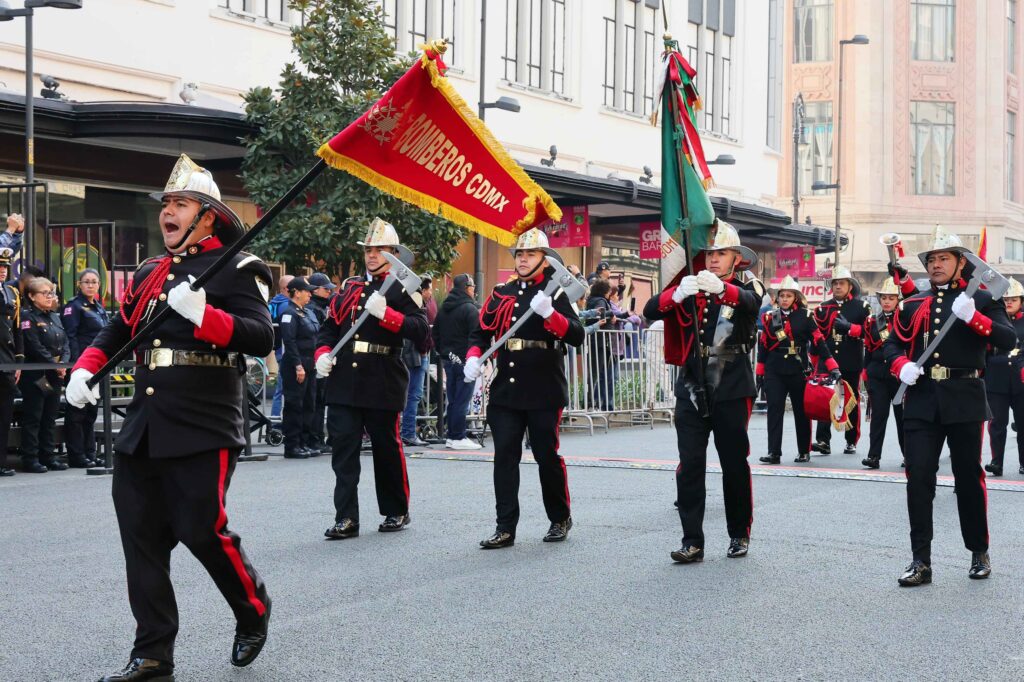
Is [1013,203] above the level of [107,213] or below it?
above

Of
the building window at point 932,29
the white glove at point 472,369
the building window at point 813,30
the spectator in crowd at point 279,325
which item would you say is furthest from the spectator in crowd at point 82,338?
the building window at point 932,29

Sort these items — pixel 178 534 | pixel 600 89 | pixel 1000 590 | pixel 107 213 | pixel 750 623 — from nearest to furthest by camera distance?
pixel 178 534
pixel 750 623
pixel 1000 590
pixel 107 213
pixel 600 89

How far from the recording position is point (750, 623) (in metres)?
6.79

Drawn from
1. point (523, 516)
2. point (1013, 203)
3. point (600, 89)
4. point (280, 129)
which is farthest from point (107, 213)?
point (1013, 203)

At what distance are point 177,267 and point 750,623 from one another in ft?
9.85

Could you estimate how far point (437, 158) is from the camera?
676 centimetres

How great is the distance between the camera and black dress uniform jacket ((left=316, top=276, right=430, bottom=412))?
949 centimetres

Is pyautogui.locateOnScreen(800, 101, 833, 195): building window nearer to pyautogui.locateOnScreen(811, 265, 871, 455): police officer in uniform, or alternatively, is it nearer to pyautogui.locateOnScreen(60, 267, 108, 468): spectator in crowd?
pyautogui.locateOnScreen(811, 265, 871, 455): police officer in uniform

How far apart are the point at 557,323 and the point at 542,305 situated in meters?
0.16

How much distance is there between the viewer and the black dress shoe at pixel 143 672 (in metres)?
5.50

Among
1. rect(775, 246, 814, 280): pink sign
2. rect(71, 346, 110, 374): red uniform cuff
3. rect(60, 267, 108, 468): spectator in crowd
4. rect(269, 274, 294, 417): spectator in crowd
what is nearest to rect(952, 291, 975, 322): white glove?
rect(71, 346, 110, 374): red uniform cuff

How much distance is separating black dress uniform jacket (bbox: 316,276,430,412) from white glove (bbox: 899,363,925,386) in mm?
3124

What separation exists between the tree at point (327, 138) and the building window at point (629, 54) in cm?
1545

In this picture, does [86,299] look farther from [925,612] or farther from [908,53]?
[908,53]
